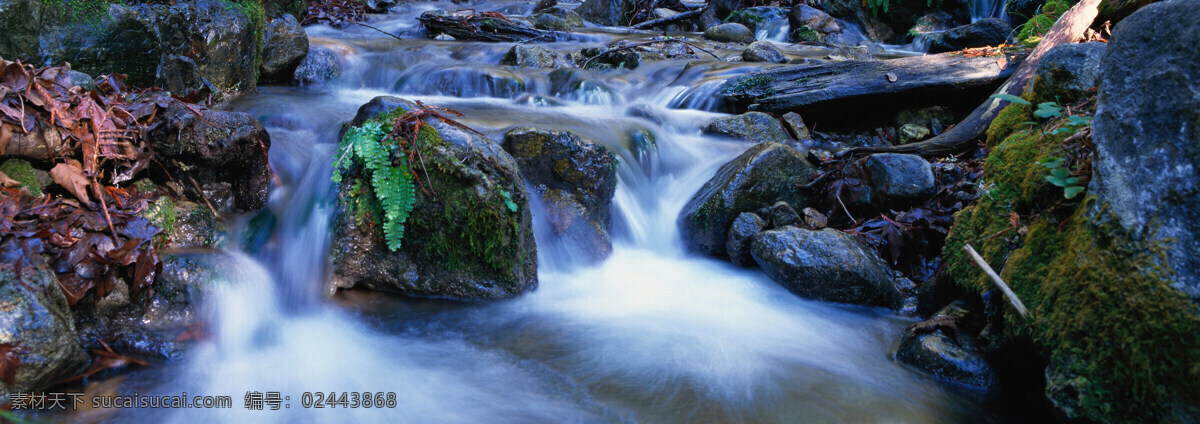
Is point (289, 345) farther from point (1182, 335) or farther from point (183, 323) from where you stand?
point (1182, 335)

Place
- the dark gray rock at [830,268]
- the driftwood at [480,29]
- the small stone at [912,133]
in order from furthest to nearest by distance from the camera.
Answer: the driftwood at [480,29], the small stone at [912,133], the dark gray rock at [830,268]

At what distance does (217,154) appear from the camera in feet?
14.1

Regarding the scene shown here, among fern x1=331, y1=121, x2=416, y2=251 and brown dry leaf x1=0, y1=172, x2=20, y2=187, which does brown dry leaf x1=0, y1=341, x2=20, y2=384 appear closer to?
brown dry leaf x1=0, y1=172, x2=20, y2=187

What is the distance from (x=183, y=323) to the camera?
3.63 metres

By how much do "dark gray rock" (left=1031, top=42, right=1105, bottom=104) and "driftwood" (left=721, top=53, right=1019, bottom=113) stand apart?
2.00 metres

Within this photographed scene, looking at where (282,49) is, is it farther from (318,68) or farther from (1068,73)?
(1068,73)

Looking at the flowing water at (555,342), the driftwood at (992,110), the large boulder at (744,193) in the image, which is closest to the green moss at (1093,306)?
the flowing water at (555,342)

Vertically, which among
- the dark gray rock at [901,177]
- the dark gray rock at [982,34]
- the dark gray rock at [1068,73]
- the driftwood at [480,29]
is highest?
the dark gray rock at [982,34]

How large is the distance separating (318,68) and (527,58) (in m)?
3.25

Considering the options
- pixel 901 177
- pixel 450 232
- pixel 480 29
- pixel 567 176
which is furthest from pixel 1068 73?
pixel 480 29

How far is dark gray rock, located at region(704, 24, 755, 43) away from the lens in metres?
13.6

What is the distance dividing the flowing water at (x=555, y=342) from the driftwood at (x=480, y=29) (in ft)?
20.9

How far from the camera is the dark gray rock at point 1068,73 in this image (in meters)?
4.51

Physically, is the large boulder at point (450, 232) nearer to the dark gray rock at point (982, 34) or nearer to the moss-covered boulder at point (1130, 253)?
the moss-covered boulder at point (1130, 253)
